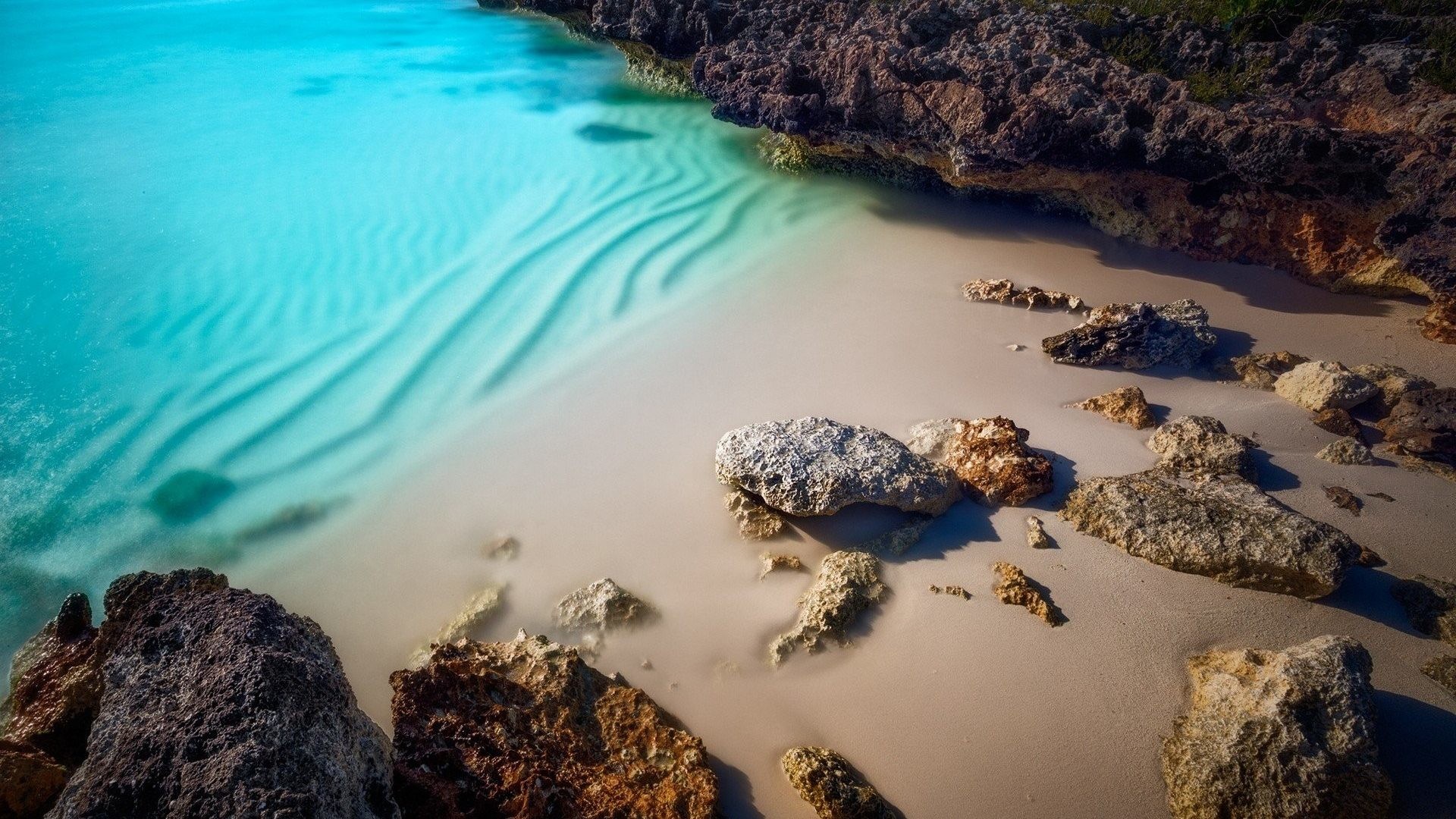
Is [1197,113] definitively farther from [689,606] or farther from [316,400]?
[316,400]

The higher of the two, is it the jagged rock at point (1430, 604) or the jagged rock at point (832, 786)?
the jagged rock at point (1430, 604)

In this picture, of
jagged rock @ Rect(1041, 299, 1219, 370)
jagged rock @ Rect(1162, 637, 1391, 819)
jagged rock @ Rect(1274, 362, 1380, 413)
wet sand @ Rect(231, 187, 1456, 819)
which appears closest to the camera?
jagged rock @ Rect(1162, 637, 1391, 819)

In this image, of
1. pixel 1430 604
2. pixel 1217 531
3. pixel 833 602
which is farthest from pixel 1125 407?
pixel 833 602

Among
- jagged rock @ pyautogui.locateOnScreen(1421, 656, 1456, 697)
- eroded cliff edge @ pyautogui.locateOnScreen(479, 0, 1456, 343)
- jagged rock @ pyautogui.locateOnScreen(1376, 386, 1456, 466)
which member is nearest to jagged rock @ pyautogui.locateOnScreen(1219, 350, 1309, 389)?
jagged rock @ pyautogui.locateOnScreen(1376, 386, 1456, 466)

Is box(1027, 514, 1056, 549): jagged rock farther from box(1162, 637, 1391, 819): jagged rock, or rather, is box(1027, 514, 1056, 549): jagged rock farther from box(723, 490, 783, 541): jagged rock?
box(723, 490, 783, 541): jagged rock

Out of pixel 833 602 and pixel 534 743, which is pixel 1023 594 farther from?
pixel 534 743

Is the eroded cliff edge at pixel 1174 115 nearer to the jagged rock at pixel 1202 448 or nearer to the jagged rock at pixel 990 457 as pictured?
the jagged rock at pixel 1202 448

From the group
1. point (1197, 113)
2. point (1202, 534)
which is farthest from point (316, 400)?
point (1197, 113)


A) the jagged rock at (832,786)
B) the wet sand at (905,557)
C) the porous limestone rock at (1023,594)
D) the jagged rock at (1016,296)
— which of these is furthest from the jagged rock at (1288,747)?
the jagged rock at (1016,296)
